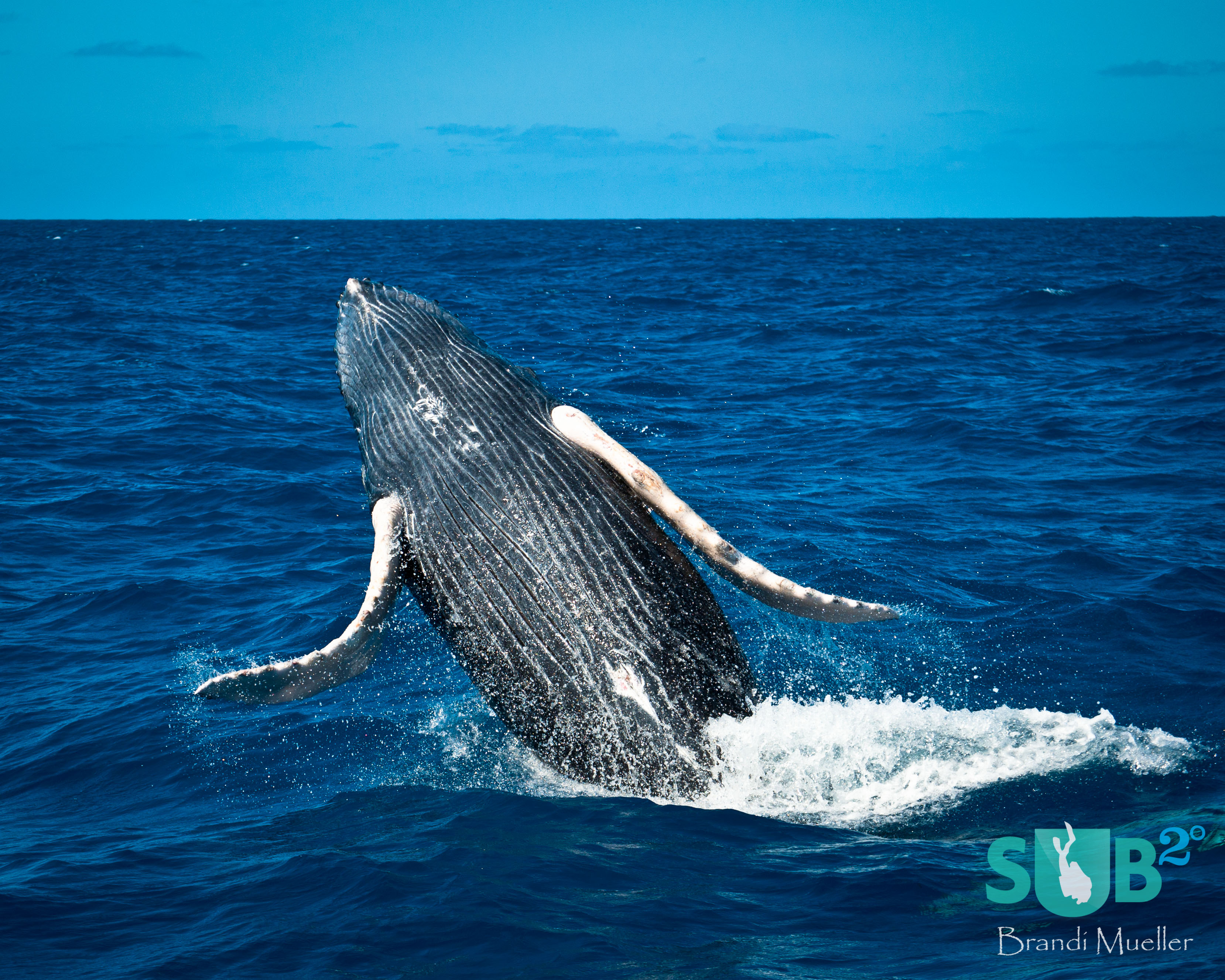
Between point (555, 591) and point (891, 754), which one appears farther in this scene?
point (891, 754)

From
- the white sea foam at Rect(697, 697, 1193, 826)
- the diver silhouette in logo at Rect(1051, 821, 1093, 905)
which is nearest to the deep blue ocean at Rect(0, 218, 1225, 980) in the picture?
the white sea foam at Rect(697, 697, 1193, 826)

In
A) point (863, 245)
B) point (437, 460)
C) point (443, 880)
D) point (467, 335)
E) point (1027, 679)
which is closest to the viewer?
point (443, 880)

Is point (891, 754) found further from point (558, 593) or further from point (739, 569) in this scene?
point (558, 593)

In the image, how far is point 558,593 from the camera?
7.50 metres

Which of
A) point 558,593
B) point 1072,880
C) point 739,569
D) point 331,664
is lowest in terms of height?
point 1072,880

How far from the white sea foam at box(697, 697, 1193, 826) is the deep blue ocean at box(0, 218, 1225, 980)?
32 millimetres

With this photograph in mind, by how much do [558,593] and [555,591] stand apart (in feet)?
0.07

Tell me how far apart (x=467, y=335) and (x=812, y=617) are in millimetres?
4013

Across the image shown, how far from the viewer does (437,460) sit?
26.7 ft

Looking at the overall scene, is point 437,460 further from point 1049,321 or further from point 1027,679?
point 1049,321

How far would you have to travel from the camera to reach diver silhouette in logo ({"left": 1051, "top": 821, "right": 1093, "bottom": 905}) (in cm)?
613

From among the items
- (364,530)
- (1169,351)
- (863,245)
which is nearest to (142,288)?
(364,530)

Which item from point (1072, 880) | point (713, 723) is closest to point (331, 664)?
point (713, 723)

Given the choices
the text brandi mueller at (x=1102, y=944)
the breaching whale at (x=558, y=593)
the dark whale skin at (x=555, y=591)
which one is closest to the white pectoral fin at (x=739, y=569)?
the breaching whale at (x=558, y=593)
